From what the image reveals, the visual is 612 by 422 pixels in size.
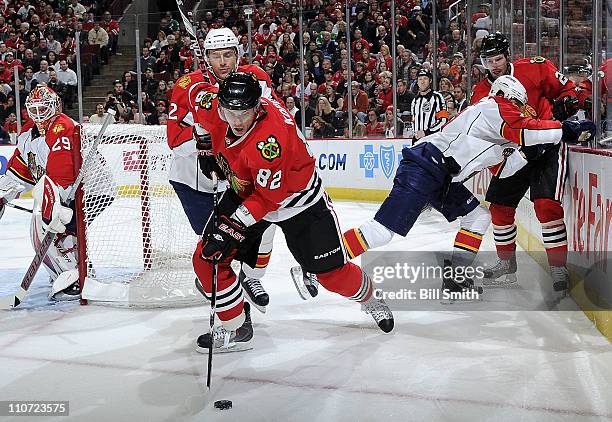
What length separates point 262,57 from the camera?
8570 mm

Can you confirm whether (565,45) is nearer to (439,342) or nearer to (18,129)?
(439,342)

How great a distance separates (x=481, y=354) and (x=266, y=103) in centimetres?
111

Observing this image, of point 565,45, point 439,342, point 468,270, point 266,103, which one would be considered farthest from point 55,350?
point 565,45

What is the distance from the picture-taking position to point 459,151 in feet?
10.7

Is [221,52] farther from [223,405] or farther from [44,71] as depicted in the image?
[44,71]

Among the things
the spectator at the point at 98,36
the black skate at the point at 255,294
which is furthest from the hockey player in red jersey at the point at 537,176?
the spectator at the point at 98,36

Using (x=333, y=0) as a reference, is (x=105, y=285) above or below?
below

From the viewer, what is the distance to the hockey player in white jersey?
3.18 meters

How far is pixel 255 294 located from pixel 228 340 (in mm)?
475

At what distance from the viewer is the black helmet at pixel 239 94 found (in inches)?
94.3

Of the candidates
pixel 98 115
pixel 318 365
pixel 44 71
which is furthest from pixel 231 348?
pixel 44 71

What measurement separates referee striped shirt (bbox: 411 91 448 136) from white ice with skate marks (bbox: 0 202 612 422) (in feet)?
7.38

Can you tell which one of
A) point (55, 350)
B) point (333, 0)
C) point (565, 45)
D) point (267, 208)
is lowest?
point (55, 350)

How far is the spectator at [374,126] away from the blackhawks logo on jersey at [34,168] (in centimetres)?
429
